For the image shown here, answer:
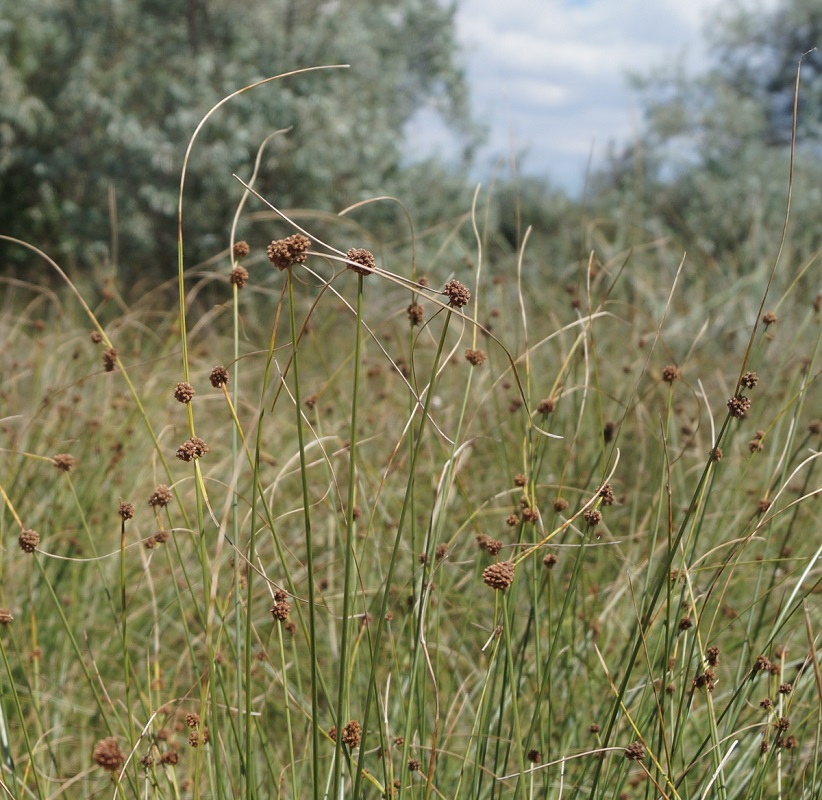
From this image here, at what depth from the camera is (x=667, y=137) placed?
1129cm

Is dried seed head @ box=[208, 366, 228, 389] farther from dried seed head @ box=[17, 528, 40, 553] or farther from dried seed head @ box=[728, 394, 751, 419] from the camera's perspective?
dried seed head @ box=[728, 394, 751, 419]

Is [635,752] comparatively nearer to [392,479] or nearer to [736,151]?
[392,479]

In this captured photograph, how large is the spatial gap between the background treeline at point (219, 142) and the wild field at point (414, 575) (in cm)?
321

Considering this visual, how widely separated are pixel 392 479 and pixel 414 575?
132cm

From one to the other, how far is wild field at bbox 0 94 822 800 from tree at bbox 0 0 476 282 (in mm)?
3374

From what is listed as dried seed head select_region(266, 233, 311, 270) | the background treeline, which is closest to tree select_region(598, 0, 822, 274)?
the background treeline

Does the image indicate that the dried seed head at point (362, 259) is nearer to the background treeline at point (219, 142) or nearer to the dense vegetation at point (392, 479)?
the dense vegetation at point (392, 479)

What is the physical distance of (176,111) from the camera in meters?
7.52

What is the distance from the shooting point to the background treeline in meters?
7.30

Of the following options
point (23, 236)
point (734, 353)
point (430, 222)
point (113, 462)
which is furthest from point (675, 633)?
point (23, 236)

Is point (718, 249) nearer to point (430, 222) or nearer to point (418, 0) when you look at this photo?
point (430, 222)

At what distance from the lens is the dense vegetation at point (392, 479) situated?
1324 millimetres

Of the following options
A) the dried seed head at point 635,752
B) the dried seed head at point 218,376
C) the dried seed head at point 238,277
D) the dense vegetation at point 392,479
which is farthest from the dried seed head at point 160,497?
the dried seed head at point 635,752

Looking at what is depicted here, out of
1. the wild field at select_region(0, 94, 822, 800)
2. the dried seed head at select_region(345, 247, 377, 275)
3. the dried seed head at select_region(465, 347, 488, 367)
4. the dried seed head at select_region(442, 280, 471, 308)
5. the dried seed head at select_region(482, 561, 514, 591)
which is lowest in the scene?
the wild field at select_region(0, 94, 822, 800)
